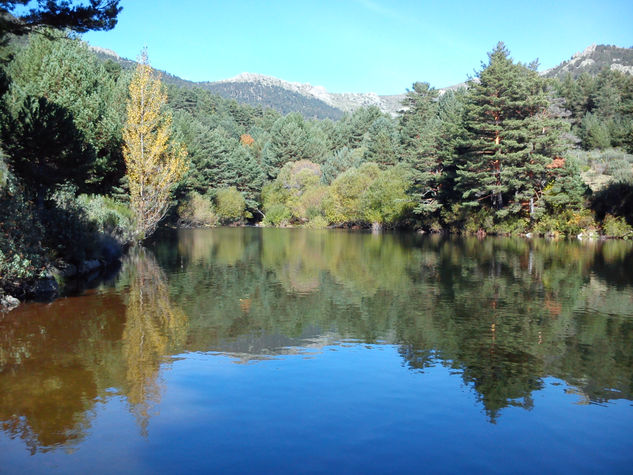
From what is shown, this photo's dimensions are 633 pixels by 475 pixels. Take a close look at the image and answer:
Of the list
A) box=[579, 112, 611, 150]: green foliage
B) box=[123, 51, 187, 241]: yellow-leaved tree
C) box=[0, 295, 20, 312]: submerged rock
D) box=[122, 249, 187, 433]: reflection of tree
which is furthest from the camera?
box=[579, 112, 611, 150]: green foliage

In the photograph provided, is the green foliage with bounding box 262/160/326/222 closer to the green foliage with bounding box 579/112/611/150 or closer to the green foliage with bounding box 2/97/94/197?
the green foliage with bounding box 579/112/611/150

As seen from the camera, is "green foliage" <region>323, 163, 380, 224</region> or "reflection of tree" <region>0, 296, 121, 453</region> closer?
"reflection of tree" <region>0, 296, 121, 453</region>

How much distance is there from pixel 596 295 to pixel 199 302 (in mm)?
10745

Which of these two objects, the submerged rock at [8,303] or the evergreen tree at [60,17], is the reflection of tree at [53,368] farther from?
the evergreen tree at [60,17]

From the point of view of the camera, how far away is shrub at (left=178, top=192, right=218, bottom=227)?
57.5 m

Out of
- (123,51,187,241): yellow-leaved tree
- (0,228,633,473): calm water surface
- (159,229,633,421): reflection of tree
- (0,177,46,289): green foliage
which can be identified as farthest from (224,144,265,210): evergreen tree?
(0,177,46,289): green foliage

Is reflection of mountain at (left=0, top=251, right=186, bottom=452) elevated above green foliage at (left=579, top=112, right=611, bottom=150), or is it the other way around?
green foliage at (left=579, top=112, right=611, bottom=150)

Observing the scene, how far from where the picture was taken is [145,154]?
29.8 metres

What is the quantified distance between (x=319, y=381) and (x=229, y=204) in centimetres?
5987

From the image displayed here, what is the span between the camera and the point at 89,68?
94.7 ft

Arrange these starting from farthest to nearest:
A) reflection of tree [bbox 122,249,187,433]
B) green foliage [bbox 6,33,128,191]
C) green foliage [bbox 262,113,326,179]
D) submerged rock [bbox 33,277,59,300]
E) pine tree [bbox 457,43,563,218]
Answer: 1. green foliage [bbox 262,113,326,179]
2. pine tree [bbox 457,43,563,218]
3. green foliage [bbox 6,33,128,191]
4. submerged rock [bbox 33,277,59,300]
5. reflection of tree [bbox 122,249,187,433]

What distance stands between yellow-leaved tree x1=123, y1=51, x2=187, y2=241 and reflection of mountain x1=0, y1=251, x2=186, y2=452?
54.5 ft

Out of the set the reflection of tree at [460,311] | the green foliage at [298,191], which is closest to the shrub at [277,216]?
the green foliage at [298,191]

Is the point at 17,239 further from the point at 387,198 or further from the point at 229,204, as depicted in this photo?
the point at 229,204
